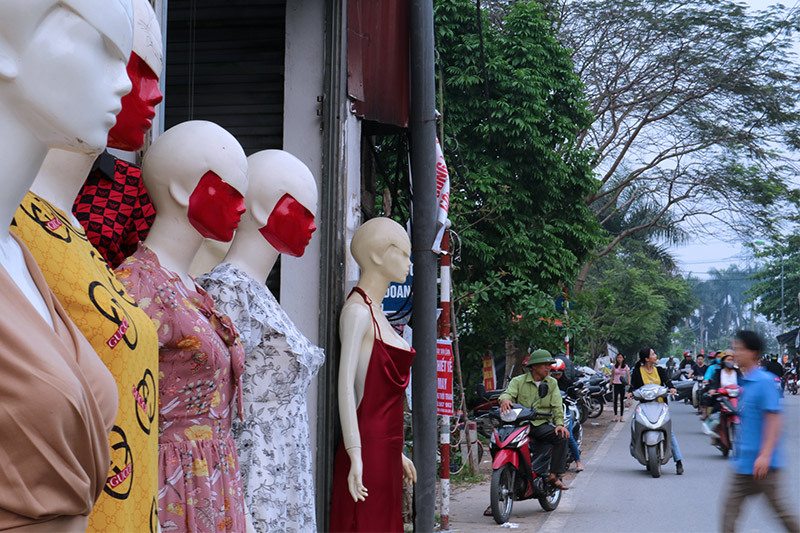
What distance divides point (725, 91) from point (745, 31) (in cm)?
134

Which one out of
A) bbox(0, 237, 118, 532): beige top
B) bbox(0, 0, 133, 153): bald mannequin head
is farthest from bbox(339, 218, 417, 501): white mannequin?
bbox(0, 0, 133, 153): bald mannequin head

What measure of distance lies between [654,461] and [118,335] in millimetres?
9878

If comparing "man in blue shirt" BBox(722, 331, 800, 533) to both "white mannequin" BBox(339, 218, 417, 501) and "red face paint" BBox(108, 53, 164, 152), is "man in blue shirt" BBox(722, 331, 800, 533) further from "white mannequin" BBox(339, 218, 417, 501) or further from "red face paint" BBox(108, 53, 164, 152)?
"red face paint" BBox(108, 53, 164, 152)

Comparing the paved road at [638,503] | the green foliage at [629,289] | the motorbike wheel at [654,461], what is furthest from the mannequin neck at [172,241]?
the green foliage at [629,289]

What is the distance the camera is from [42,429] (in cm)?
125

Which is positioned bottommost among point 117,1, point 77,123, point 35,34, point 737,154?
point 77,123

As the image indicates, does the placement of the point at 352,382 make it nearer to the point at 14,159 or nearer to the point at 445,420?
the point at 445,420

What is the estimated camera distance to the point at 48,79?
4.33 feet

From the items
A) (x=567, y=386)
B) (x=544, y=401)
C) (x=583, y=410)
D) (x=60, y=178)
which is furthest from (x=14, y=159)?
(x=583, y=410)

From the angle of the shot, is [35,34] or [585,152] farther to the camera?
[585,152]

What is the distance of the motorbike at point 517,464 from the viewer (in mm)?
7980

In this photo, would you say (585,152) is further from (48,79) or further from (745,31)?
(48,79)

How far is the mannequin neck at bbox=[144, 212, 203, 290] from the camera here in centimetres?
273

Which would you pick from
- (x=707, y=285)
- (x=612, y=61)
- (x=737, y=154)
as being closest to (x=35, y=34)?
(x=612, y=61)
